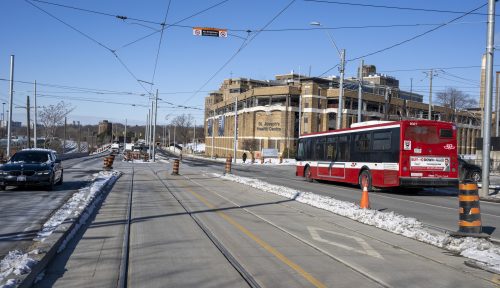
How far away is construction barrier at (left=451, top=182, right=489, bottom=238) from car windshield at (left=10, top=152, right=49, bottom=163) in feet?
50.2

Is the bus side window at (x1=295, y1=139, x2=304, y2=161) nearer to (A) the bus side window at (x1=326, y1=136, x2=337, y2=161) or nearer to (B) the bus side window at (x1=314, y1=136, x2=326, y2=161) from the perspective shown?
(B) the bus side window at (x1=314, y1=136, x2=326, y2=161)

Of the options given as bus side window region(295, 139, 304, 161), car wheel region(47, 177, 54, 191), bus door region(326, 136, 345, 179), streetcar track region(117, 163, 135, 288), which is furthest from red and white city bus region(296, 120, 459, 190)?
car wheel region(47, 177, 54, 191)

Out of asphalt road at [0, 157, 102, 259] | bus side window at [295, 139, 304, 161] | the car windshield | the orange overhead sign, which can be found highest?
the orange overhead sign

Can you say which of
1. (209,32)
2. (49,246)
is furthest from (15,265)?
(209,32)

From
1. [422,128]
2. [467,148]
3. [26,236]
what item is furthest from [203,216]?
[467,148]

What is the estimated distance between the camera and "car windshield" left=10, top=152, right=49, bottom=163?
19109mm

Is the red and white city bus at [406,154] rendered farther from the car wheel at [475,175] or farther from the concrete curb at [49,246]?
the concrete curb at [49,246]

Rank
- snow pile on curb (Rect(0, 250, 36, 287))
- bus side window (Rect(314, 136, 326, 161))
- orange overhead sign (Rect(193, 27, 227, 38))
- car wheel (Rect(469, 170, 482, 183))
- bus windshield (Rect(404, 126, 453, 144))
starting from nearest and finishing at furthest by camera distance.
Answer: snow pile on curb (Rect(0, 250, 36, 287)), orange overhead sign (Rect(193, 27, 227, 38)), bus windshield (Rect(404, 126, 453, 144)), bus side window (Rect(314, 136, 326, 161)), car wheel (Rect(469, 170, 482, 183))

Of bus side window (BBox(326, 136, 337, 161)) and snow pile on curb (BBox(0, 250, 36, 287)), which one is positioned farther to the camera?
bus side window (BBox(326, 136, 337, 161))

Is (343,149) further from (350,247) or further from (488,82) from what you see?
(350,247)

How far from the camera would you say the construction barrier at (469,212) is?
9398 mm

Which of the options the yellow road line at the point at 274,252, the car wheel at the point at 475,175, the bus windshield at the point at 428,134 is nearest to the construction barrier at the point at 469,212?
the yellow road line at the point at 274,252

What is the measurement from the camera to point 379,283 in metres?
6.44

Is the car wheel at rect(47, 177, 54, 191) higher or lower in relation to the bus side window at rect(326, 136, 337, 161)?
lower
